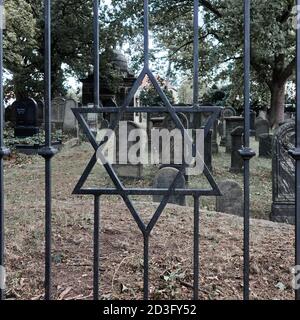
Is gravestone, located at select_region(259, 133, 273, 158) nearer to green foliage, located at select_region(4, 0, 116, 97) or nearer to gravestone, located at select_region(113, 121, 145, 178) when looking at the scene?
gravestone, located at select_region(113, 121, 145, 178)

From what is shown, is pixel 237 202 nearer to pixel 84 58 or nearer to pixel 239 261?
pixel 239 261

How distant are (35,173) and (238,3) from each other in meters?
10.0

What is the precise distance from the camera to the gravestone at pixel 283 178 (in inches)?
245

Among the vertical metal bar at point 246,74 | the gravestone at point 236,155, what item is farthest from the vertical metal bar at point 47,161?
the gravestone at point 236,155

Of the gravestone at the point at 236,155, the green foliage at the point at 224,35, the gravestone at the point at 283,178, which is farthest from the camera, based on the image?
the green foliage at the point at 224,35

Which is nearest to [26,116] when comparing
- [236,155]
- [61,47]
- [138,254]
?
[236,155]

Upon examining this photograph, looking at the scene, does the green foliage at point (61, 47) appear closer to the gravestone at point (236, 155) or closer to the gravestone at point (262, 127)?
the gravestone at point (262, 127)

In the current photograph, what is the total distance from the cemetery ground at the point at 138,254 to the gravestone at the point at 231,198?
112 cm

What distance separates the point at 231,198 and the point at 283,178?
3.35ft

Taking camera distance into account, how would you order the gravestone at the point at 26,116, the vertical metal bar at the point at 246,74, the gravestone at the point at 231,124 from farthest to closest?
the gravestone at the point at 26,116 → the gravestone at the point at 231,124 → the vertical metal bar at the point at 246,74

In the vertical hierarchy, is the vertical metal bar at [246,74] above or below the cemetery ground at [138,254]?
above

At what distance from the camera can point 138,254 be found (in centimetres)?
320

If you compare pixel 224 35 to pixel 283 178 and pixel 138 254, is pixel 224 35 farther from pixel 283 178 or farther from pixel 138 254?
pixel 138 254

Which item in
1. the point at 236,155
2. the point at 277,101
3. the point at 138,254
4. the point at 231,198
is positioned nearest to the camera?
the point at 138,254
